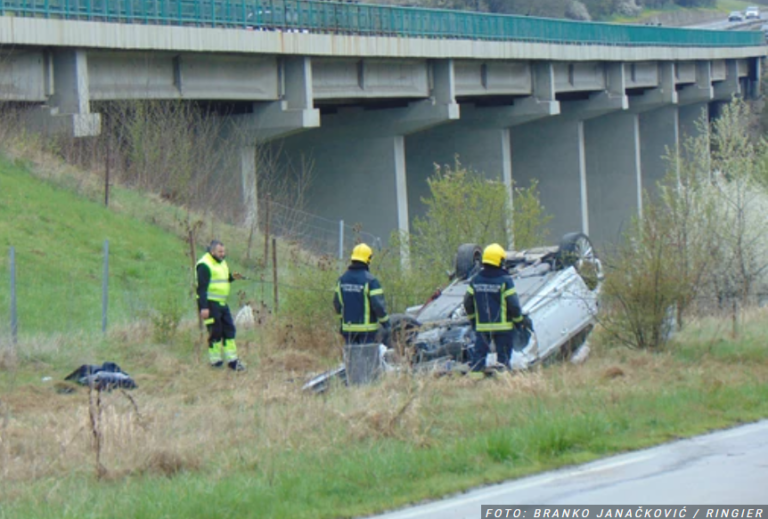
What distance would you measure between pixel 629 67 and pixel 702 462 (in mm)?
45136

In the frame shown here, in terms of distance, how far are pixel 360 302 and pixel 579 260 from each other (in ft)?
14.7

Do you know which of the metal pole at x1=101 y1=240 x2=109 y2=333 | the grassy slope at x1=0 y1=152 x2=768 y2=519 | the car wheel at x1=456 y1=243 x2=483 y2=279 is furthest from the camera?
the car wheel at x1=456 y1=243 x2=483 y2=279

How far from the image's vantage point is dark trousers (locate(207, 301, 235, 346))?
14.6 m

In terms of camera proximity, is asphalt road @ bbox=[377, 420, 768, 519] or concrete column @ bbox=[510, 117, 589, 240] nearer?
asphalt road @ bbox=[377, 420, 768, 519]

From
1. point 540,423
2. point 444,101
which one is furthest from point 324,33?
point 540,423

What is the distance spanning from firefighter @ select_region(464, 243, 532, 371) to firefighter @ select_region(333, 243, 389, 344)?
112 cm

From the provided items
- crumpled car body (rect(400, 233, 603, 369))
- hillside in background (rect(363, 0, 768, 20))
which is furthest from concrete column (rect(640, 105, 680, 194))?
crumpled car body (rect(400, 233, 603, 369))

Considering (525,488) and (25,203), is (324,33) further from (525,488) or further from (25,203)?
(525,488)

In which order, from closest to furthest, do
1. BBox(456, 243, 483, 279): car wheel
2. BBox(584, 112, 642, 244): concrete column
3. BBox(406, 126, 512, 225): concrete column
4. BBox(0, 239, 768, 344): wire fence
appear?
BBox(0, 239, 768, 344): wire fence < BBox(456, 243, 483, 279): car wheel < BBox(406, 126, 512, 225): concrete column < BBox(584, 112, 642, 244): concrete column

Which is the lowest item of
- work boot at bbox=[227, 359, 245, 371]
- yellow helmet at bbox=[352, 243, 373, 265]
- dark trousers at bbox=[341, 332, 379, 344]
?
work boot at bbox=[227, 359, 245, 371]

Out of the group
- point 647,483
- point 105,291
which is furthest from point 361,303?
point 647,483

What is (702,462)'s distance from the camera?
8570mm

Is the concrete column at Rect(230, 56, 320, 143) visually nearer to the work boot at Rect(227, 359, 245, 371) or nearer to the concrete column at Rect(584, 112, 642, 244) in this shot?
the work boot at Rect(227, 359, 245, 371)

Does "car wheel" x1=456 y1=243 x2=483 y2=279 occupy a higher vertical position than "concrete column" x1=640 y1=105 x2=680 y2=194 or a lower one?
lower
